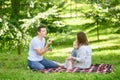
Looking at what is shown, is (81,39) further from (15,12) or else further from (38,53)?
(15,12)

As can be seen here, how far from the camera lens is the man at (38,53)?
13.4 m

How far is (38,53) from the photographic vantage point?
13531 millimetres

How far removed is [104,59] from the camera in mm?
17000

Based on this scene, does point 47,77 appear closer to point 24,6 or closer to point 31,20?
point 31,20

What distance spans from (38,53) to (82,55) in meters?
1.60

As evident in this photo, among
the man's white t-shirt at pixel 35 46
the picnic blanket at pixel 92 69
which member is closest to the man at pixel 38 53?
the man's white t-shirt at pixel 35 46

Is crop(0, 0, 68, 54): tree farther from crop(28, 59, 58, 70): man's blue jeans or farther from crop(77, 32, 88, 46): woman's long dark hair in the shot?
crop(77, 32, 88, 46): woman's long dark hair

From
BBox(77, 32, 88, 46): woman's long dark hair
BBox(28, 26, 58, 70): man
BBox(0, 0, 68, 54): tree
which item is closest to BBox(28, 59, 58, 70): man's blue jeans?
BBox(28, 26, 58, 70): man

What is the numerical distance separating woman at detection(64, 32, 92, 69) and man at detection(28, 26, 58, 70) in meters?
0.91

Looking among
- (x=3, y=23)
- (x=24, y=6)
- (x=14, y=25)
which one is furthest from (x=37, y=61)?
(x=24, y=6)

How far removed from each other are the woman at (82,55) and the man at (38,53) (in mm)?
905

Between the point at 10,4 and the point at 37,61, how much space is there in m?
6.95

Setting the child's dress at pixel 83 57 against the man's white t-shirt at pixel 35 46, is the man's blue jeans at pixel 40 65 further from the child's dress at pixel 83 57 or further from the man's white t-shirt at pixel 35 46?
the child's dress at pixel 83 57

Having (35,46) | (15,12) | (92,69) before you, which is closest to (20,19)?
(15,12)
